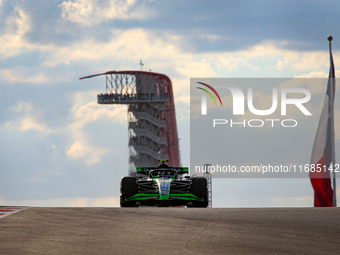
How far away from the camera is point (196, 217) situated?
55.3 feet

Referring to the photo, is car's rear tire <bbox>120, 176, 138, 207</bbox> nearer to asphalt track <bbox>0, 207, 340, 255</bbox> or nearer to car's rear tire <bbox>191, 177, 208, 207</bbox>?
car's rear tire <bbox>191, 177, 208, 207</bbox>

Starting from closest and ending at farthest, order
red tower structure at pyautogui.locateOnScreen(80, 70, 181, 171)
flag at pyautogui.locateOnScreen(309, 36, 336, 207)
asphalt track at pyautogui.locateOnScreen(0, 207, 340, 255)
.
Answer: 1. asphalt track at pyautogui.locateOnScreen(0, 207, 340, 255)
2. flag at pyautogui.locateOnScreen(309, 36, 336, 207)
3. red tower structure at pyautogui.locateOnScreen(80, 70, 181, 171)

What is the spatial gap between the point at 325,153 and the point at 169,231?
3292cm

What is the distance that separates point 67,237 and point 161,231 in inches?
66.6

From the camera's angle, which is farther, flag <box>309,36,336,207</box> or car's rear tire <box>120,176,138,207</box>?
flag <box>309,36,336,207</box>

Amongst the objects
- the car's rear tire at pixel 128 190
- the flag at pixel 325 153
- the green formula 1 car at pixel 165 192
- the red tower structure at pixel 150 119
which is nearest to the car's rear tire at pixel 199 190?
the green formula 1 car at pixel 165 192

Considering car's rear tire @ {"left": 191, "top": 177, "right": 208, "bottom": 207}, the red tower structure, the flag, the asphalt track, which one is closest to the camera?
the asphalt track

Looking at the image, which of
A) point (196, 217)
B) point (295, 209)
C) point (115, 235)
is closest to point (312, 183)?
point (295, 209)

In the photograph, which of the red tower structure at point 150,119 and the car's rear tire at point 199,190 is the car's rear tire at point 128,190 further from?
the red tower structure at point 150,119

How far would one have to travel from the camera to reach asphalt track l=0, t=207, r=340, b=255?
12.2 meters

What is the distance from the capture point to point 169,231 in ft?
47.0

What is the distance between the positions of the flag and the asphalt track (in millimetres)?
26123

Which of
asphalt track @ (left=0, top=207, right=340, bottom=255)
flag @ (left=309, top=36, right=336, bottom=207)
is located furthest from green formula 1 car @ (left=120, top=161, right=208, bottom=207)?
flag @ (left=309, top=36, right=336, bottom=207)

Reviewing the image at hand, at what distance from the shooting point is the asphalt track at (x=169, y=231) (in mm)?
12234
